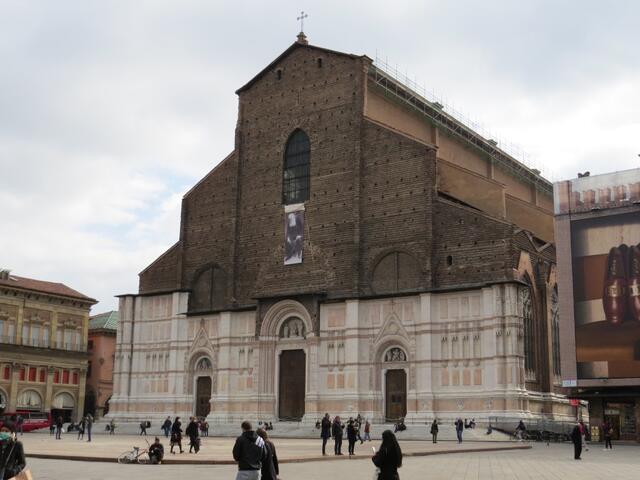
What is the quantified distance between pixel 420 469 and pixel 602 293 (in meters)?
18.9

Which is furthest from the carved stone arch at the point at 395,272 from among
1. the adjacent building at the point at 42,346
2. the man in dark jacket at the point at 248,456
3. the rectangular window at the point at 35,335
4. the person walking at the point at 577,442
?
the man in dark jacket at the point at 248,456

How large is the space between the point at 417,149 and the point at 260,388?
47.8 feet

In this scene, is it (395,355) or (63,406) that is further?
(63,406)

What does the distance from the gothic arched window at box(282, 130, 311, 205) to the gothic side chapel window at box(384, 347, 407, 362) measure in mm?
9573

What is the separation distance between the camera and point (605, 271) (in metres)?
36.0

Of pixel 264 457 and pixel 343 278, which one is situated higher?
pixel 343 278

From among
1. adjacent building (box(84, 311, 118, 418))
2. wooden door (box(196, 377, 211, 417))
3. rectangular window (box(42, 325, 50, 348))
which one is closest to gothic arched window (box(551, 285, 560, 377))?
wooden door (box(196, 377, 211, 417))

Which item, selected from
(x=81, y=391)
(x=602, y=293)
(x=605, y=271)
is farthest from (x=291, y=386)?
(x=81, y=391)

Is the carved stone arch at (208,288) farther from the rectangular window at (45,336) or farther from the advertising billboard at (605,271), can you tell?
the advertising billboard at (605,271)

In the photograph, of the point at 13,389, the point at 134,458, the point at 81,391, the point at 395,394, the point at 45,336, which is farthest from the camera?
the point at 81,391

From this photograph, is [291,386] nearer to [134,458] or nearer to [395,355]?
[395,355]

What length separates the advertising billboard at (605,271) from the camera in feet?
115

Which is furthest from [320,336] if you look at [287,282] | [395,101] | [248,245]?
[395,101]

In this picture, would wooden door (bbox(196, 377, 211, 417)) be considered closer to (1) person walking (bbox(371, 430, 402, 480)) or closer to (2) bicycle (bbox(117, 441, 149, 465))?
(2) bicycle (bbox(117, 441, 149, 465))
